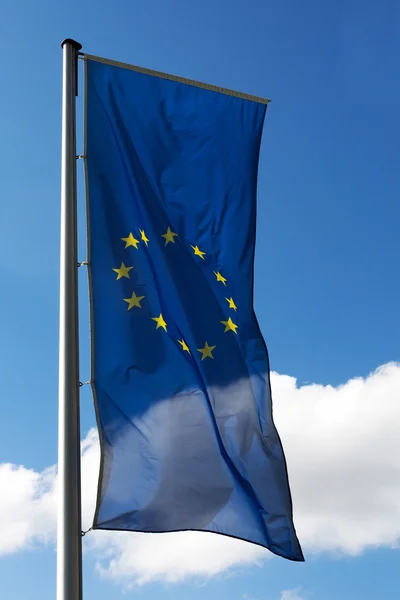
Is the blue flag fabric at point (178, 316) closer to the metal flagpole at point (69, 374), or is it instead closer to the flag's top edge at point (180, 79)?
the flag's top edge at point (180, 79)

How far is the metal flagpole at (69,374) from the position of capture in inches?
330

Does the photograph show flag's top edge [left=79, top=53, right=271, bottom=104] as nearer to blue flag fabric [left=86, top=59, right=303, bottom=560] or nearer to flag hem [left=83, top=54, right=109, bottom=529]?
blue flag fabric [left=86, top=59, right=303, bottom=560]

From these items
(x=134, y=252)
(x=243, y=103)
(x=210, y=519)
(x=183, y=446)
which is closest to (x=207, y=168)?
(x=243, y=103)

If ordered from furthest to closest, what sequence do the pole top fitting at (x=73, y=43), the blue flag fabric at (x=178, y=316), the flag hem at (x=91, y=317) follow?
the pole top fitting at (x=73, y=43), the blue flag fabric at (x=178, y=316), the flag hem at (x=91, y=317)

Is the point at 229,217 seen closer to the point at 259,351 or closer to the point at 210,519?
the point at 259,351

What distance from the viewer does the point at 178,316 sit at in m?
10.8

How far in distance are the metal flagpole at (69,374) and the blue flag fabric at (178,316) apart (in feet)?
0.91

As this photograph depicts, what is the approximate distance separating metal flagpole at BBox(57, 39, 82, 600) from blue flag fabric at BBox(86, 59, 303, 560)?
276 mm

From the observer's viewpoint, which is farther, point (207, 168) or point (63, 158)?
point (207, 168)

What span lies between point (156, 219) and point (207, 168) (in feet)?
4.95

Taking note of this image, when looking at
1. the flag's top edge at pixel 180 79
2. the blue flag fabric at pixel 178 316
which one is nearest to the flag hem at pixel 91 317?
the blue flag fabric at pixel 178 316

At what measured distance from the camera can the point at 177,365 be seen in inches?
405

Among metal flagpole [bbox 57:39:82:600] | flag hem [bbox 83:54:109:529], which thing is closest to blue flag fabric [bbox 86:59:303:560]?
flag hem [bbox 83:54:109:529]

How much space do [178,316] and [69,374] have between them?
6.73ft
